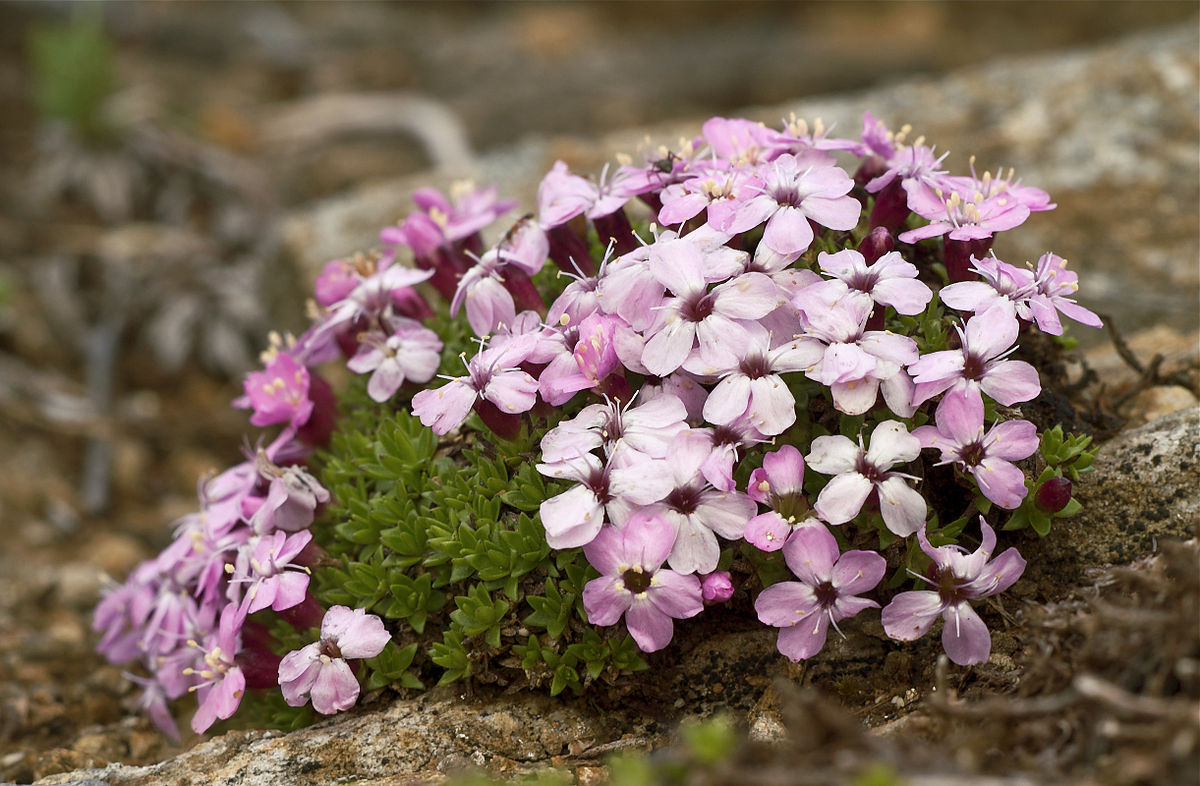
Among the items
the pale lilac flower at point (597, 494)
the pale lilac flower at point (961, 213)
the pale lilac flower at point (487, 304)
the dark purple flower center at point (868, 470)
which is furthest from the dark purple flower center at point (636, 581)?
the pale lilac flower at point (961, 213)

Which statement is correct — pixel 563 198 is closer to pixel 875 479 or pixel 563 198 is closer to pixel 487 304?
pixel 487 304

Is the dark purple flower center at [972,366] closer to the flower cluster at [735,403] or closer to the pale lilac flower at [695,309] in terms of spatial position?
the flower cluster at [735,403]

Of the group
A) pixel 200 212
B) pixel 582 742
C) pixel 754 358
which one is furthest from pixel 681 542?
pixel 200 212

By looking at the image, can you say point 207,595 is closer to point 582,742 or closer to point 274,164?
point 582,742

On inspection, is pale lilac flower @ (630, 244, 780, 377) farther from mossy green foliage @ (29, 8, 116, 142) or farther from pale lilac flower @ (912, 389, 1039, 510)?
mossy green foliage @ (29, 8, 116, 142)

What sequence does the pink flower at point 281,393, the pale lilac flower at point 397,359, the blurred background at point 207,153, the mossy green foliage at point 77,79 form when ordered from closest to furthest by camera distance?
1. the pale lilac flower at point 397,359
2. the pink flower at point 281,393
3. the blurred background at point 207,153
4. the mossy green foliage at point 77,79

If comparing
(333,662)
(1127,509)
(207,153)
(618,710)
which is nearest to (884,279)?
(1127,509)
